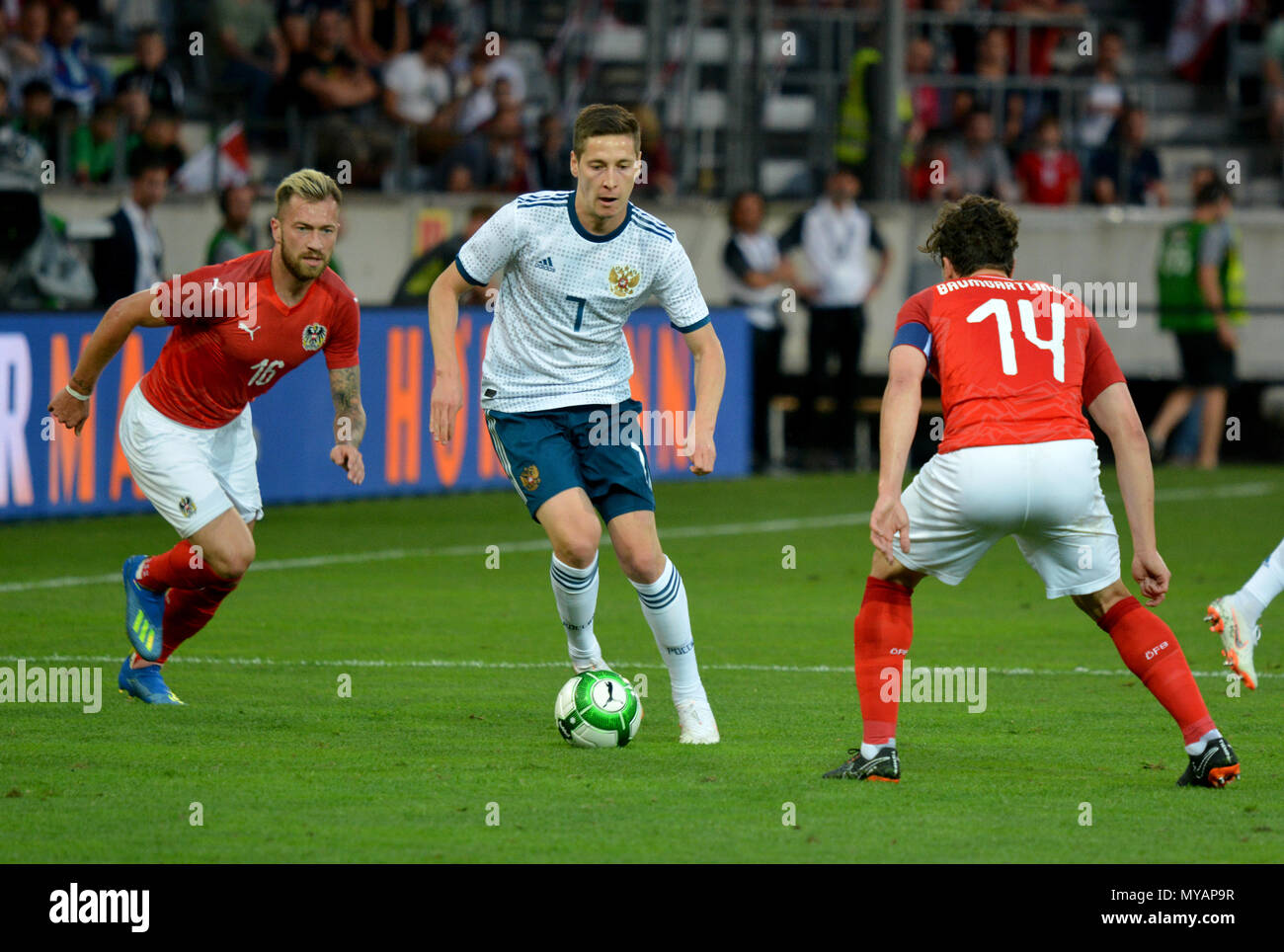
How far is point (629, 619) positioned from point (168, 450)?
3.44m

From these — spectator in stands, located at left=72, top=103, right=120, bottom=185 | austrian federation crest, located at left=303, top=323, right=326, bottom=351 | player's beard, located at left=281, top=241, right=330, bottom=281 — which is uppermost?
spectator in stands, located at left=72, top=103, right=120, bottom=185

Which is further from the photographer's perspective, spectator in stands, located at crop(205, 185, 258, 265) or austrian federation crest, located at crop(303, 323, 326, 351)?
spectator in stands, located at crop(205, 185, 258, 265)

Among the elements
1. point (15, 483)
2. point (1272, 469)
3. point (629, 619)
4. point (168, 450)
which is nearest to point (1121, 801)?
point (168, 450)

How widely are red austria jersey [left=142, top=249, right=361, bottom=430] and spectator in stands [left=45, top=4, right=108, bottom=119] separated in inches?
415

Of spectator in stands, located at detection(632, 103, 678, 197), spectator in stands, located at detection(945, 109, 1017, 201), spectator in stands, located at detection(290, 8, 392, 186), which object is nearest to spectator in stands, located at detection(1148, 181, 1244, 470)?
spectator in stands, located at detection(945, 109, 1017, 201)

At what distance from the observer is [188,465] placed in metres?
8.36

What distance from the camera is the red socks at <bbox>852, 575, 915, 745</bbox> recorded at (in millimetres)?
6691

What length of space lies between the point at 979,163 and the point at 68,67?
9.50 m

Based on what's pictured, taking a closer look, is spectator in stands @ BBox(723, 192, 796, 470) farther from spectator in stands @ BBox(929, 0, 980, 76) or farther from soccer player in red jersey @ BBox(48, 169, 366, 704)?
soccer player in red jersey @ BBox(48, 169, 366, 704)

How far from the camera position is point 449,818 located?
625 cm

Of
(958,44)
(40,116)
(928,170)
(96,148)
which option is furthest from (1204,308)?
(40,116)
